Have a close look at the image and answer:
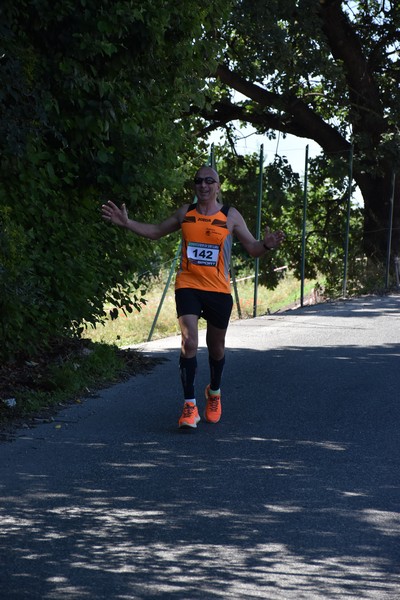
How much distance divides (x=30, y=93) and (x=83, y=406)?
259 cm

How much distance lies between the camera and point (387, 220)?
29.1 m

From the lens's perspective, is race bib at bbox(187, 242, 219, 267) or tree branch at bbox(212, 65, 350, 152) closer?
race bib at bbox(187, 242, 219, 267)

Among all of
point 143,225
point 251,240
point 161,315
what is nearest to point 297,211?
point 161,315

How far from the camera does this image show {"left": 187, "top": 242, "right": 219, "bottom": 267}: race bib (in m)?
9.17

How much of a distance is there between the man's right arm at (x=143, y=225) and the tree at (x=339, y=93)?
15.9 meters

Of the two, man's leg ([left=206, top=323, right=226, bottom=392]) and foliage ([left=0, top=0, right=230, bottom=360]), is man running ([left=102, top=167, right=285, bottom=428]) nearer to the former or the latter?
man's leg ([left=206, top=323, right=226, bottom=392])

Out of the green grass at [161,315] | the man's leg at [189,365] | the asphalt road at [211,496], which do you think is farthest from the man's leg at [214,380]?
the green grass at [161,315]

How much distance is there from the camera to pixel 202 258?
920 cm

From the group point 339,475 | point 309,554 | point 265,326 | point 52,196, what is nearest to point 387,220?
point 265,326

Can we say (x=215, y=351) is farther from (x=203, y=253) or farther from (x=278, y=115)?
(x=278, y=115)

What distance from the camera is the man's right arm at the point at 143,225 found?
9.42 metres

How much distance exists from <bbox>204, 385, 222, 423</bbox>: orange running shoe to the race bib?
1.10 metres

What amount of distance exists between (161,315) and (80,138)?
62.9ft

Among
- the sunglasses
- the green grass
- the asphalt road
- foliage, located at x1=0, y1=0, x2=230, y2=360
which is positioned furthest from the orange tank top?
the green grass
